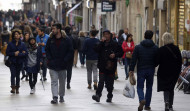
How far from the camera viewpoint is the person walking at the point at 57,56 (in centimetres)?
1606

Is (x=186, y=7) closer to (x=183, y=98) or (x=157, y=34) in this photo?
(x=157, y=34)

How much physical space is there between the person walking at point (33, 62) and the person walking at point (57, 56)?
264 centimetres

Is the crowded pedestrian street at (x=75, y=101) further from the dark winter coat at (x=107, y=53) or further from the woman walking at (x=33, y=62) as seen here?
the dark winter coat at (x=107, y=53)

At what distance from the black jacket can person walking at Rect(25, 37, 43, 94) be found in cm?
268

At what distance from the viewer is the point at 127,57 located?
24359mm

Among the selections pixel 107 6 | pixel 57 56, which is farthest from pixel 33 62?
pixel 107 6

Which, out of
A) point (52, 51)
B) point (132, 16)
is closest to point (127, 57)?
point (52, 51)

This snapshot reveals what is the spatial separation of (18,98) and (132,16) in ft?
76.5

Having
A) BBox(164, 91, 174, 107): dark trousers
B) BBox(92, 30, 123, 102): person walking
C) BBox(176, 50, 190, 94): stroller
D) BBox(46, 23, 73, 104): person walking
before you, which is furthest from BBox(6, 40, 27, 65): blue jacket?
BBox(164, 91, 174, 107): dark trousers

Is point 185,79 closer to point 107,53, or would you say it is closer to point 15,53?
point 107,53

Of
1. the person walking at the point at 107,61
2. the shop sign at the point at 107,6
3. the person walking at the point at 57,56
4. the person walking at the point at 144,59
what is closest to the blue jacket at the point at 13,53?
the person walking at the point at 57,56

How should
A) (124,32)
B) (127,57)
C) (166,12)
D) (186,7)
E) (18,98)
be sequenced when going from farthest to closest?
(124,32) → (166,12) → (186,7) → (127,57) → (18,98)

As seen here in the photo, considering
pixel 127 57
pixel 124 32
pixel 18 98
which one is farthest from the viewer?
pixel 124 32

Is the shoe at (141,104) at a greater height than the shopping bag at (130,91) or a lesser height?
lesser
